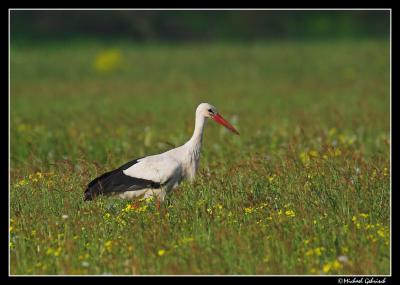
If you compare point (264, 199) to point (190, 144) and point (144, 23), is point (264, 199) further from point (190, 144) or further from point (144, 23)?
point (144, 23)

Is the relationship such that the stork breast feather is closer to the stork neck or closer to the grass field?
the grass field

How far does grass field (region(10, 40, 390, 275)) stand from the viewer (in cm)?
600

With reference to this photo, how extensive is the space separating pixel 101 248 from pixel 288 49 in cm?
2812

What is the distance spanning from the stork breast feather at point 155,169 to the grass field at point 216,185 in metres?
0.23

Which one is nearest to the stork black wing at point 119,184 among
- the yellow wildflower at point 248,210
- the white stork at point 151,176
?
the white stork at point 151,176

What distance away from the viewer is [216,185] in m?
7.76

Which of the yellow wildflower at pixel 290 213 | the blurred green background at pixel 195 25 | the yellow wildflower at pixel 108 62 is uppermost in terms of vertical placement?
the blurred green background at pixel 195 25

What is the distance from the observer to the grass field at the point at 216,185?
19.7 ft

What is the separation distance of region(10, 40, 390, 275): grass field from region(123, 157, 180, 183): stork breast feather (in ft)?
0.75

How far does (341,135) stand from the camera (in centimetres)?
1232

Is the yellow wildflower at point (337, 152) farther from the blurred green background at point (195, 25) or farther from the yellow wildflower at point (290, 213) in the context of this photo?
the blurred green background at point (195, 25)

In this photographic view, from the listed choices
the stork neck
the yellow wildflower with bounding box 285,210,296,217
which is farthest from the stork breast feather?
the yellow wildflower with bounding box 285,210,296,217

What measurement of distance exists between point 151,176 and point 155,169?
0.26ft

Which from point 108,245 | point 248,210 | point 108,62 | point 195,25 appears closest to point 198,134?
point 248,210
